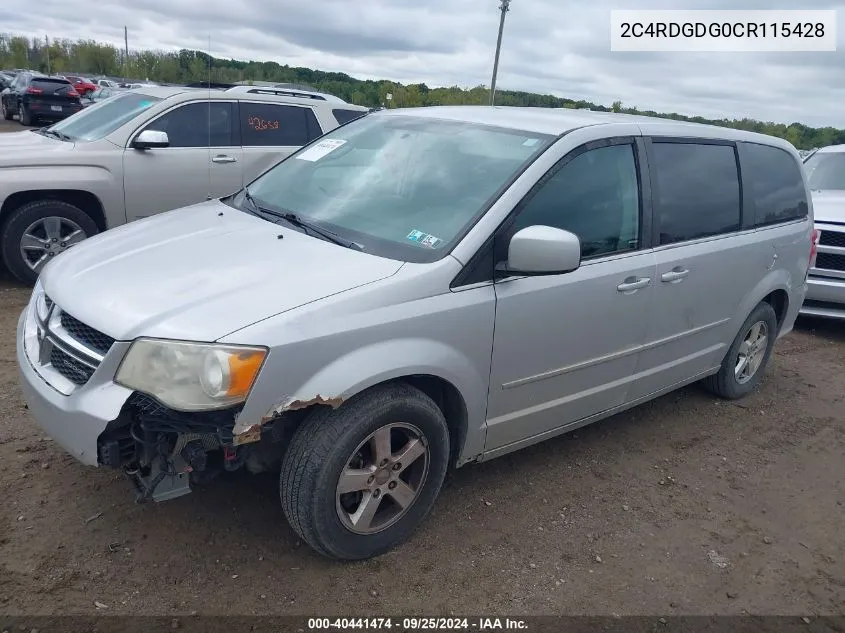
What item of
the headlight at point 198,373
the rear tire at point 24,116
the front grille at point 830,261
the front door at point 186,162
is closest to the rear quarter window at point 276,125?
the front door at point 186,162

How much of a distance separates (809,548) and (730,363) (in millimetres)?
1685

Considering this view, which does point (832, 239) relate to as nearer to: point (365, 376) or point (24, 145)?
point (365, 376)

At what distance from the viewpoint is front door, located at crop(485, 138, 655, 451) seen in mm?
3184

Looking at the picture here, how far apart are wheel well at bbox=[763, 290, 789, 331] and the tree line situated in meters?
1.21

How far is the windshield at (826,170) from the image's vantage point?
823cm

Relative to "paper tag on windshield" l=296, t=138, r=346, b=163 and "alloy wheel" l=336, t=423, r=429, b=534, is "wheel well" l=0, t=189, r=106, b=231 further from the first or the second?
"alloy wheel" l=336, t=423, r=429, b=534

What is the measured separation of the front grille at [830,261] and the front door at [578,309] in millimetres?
4224

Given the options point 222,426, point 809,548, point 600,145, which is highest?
point 600,145

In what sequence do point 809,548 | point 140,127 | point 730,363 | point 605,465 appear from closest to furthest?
point 809,548 → point 605,465 → point 730,363 → point 140,127

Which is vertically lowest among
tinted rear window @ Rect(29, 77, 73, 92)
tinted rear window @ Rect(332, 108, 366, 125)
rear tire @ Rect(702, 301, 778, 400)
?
rear tire @ Rect(702, 301, 778, 400)

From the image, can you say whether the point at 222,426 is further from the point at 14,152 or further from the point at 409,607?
the point at 14,152

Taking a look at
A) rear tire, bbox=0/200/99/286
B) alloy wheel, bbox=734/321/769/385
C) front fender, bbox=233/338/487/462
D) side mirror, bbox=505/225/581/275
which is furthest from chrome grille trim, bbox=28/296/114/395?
alloy wheel, bbox=734/321/769/385

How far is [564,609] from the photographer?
2838mm

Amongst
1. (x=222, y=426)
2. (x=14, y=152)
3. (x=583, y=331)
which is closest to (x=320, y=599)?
(x=222, y=426)
